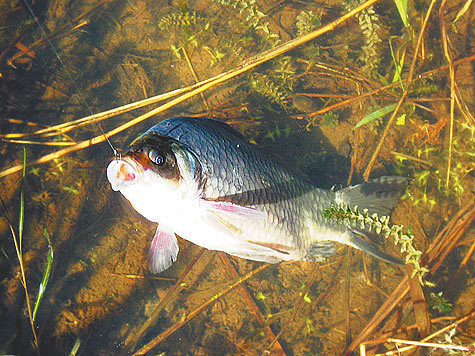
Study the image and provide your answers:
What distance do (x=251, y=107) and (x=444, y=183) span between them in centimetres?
266

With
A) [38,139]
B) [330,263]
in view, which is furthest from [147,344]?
[38,139]

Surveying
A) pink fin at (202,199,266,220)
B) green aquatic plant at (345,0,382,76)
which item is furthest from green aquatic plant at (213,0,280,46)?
pink fin at (202,199,266,220)

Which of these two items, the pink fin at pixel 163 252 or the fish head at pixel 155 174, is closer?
the fish head at pixel 155 174

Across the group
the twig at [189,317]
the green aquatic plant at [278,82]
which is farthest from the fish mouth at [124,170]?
the green aquatic plant at [278,82]

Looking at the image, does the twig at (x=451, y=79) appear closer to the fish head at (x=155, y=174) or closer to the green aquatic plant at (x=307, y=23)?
the green aquatic plant at (x=307, y=23)

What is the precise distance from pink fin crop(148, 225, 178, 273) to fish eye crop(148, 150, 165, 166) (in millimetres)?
735

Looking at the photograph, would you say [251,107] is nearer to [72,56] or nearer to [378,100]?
[378,100]

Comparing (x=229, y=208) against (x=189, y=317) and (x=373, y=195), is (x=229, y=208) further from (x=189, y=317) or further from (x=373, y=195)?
(x=189, y=317)

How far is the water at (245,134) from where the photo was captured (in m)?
3.51

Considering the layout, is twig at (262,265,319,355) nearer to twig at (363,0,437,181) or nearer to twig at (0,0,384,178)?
twig at (363,0,437,181)

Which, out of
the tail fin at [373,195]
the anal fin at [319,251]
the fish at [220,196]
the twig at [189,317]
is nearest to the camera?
the fish at [220,196]

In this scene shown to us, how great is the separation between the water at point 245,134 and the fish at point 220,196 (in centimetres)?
58

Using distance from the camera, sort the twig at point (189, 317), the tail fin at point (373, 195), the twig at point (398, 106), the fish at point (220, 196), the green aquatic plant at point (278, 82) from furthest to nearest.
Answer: the green aquatic plant at point (278, 82) → the twig at point (398, 106) → the twig at point (189, 317) → the tail fin at point (373, 195) → the fish at point (220, 196)

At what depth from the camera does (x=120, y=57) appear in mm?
4531
